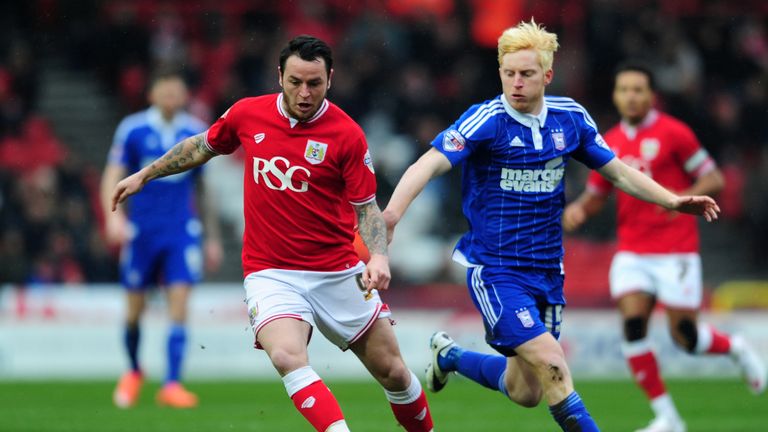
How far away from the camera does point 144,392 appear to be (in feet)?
43.9

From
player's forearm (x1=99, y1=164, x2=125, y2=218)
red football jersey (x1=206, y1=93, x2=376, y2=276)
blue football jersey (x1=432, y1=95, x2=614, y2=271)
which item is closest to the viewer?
red football jersey (x1=206, y1=93, x2=376, y2=276)

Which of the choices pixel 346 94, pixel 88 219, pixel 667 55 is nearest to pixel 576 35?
pixel 667 55

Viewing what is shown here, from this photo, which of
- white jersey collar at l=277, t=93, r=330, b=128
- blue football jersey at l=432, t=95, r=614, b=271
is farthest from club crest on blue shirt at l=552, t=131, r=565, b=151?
white jersey collar at l=277, t=93, r=330, b=128

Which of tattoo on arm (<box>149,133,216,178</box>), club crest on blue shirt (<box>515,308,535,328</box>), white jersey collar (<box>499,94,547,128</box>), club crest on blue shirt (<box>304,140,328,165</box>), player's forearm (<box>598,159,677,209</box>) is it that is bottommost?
club crest on blue shirt (<box>515,308,535,328</box>)

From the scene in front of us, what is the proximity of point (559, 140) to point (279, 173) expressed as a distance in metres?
1.61

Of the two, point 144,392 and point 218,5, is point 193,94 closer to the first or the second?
point 218,5

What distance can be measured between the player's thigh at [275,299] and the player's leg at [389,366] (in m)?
0.38

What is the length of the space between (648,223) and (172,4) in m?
13.4

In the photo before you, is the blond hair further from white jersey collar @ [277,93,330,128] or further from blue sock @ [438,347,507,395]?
blue sock @ [438,347,507,395]

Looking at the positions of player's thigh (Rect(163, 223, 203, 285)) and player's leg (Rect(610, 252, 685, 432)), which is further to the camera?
player's thigh (Rect(163, 223, 203, 285))

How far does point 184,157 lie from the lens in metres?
7.18

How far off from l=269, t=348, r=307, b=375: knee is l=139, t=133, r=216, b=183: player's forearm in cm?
128

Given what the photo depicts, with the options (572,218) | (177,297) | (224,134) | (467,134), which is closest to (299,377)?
(224,134)

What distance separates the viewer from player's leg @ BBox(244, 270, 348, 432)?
255 inches
